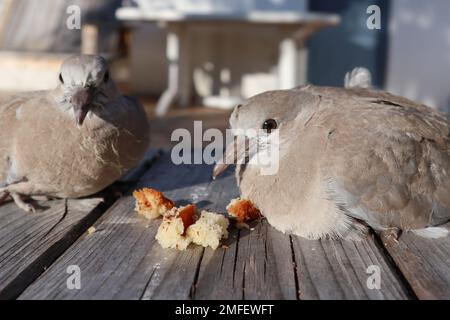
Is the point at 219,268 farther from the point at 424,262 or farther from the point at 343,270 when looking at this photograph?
the point at 424,262

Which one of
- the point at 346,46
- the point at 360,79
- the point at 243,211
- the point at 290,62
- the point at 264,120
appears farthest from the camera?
the point at 346,46

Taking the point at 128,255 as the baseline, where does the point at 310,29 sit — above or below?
above

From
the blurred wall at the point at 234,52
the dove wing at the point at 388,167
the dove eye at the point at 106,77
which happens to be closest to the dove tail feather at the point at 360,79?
the dove wing at the point at 388,167

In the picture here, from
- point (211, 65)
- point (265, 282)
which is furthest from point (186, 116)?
point (265, 282)

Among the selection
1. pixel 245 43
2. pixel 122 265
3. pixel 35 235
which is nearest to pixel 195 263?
pixel 122 265

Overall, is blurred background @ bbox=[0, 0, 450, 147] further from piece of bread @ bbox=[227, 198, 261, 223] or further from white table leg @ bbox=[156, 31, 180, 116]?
piece of bread @ bbox=[227, 198, 261, 223]

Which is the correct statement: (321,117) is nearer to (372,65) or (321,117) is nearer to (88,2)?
(88,2)
